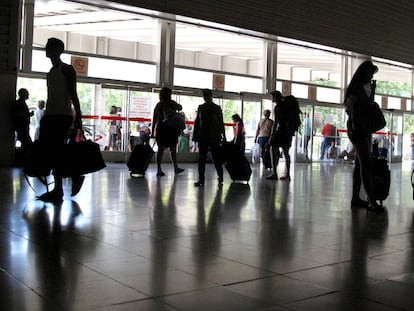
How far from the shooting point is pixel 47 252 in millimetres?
3547

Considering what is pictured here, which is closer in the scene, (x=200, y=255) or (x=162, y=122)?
(x=200, y=255)

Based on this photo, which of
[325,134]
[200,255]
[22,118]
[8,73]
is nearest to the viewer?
[200,255]

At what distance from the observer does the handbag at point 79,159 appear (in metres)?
6.03

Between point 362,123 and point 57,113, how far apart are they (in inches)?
131

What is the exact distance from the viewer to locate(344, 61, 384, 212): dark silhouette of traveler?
20.3 feet

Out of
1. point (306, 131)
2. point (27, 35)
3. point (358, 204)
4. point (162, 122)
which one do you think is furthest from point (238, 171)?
point (306, 131)

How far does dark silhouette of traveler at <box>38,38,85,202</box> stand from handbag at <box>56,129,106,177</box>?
0.04m

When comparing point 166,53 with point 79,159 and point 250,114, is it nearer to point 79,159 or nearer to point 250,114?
point 250,114

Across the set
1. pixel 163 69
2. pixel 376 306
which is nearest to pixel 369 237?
pixel 376 306

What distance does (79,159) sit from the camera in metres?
6.14

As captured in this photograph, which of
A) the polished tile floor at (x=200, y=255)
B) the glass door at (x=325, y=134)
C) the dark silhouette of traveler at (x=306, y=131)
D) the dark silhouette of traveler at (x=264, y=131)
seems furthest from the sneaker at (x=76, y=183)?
the glass door at (x=325, y=134)

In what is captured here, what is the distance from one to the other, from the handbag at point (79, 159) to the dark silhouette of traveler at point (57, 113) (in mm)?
42

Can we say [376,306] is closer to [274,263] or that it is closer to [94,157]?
[274,263]

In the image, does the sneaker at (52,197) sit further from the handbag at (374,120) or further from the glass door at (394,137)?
the glass door at (394,137)
